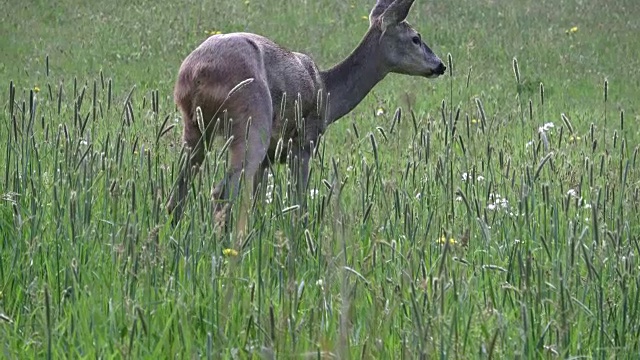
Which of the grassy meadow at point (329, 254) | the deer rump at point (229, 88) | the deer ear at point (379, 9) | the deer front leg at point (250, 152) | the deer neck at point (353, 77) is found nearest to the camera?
the grassy meadow at point (329, 254)

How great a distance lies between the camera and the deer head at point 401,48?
28.2 feet

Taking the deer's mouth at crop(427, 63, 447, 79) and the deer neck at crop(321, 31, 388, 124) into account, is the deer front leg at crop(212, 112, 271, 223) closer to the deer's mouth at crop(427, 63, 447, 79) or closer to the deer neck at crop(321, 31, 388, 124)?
the deer neck at crop(321, 31, 388, 124)

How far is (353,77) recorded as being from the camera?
8531mm

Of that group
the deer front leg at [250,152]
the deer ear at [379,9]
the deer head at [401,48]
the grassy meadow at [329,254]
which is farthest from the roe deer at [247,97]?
the deer ear at [379,9]

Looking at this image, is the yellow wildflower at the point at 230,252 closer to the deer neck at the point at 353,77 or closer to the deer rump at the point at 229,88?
A: the deer rump at the point at 229,88

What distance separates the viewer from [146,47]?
15.0m

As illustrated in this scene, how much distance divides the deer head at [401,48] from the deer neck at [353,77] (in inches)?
2.5

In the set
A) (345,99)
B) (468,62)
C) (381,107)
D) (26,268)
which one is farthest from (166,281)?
(468,62)

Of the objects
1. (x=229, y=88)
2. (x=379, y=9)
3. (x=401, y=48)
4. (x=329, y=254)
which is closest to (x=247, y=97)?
(x=229, y=88)

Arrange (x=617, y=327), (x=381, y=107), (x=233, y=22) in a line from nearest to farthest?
1. (x=617, y=327)
2. (x=381, y=107)
3. (x=233, y=22)

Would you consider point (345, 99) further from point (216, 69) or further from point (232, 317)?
point (232, 317)

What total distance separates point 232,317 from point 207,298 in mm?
148

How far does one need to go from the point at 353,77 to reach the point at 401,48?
1.42 ft

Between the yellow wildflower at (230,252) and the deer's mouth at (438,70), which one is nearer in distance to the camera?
the yellow wildflower at (230,252)
